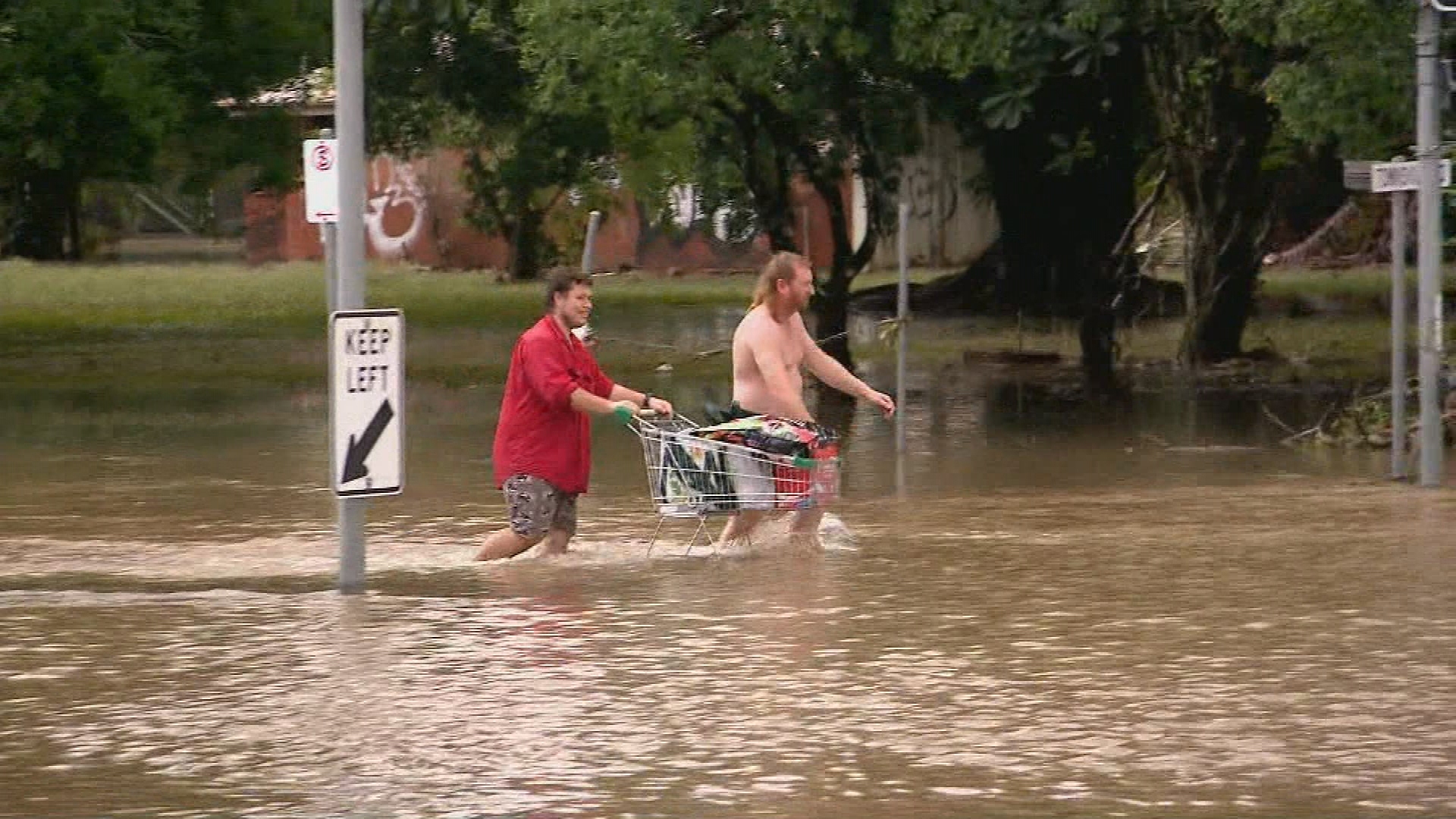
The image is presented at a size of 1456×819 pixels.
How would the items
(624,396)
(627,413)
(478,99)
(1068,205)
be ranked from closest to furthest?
(627,413), (624,396), (1068,205), (478,99)

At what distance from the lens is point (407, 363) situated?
33062 mm

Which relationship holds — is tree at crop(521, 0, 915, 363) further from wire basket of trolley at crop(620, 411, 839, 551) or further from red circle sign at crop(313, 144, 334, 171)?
wire basket of trolley at crop(620, 411, 839, 551)

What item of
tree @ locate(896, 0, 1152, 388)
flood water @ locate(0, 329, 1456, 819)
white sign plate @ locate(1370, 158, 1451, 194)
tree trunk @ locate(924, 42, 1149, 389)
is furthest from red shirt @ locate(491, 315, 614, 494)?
tree trunk @ locate(924, 42, 1149, 389)

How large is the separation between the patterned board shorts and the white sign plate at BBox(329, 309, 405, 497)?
115 centimetres

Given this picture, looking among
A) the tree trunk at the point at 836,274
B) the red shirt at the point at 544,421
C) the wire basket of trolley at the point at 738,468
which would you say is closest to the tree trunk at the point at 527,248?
the tree trunk at the point at 836,274

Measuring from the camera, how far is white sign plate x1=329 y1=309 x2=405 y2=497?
41.3ft

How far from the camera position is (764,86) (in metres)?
24.6

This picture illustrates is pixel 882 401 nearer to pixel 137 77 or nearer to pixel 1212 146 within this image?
pixel 1212 146

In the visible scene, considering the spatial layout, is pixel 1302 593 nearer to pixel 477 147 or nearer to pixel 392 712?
pixel 392 712

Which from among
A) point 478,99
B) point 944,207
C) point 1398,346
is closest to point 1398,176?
point 1398,346

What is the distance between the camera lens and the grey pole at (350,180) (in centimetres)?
1270

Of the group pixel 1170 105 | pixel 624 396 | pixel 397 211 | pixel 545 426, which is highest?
pixel 1170 105

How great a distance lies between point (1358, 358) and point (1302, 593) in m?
20.3

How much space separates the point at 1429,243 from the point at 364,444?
8.07m
